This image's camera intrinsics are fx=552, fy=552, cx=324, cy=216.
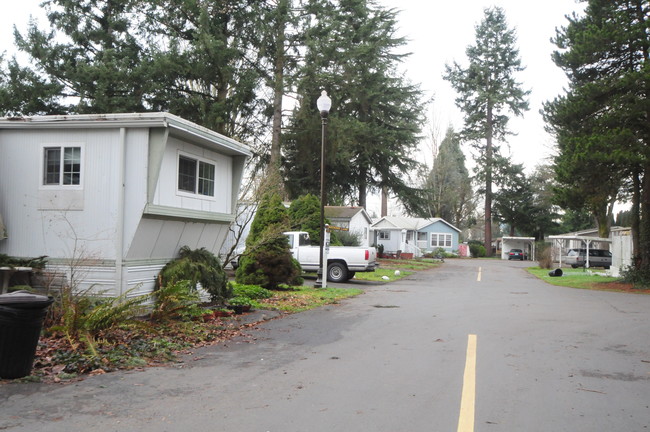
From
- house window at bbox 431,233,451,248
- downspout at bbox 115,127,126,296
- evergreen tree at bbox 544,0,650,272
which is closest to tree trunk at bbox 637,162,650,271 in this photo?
evergreen tree at bbox 544,0,650,272

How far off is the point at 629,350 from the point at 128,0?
26.4m

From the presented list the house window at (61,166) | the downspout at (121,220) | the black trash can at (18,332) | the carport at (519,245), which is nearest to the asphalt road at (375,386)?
the black trash can at (18,332)

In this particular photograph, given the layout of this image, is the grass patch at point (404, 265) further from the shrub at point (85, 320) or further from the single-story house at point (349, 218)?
the shrub at point (85, 320)

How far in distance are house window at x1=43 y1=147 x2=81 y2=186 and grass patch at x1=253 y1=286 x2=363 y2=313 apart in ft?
15.8

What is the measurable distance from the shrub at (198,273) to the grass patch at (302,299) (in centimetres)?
105

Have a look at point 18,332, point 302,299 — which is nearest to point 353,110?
point 302,299

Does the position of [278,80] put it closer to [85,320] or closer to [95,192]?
[95,192]

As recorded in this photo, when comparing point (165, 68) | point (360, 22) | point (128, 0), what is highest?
point (360, 22)

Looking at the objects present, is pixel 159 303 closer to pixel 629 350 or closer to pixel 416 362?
pixel 416 362

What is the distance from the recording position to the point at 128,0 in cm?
2684

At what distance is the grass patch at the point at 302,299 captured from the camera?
13.3 m

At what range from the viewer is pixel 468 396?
5.74m

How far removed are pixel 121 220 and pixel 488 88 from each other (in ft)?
185

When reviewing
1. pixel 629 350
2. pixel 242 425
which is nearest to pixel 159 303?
pixel 242 425
